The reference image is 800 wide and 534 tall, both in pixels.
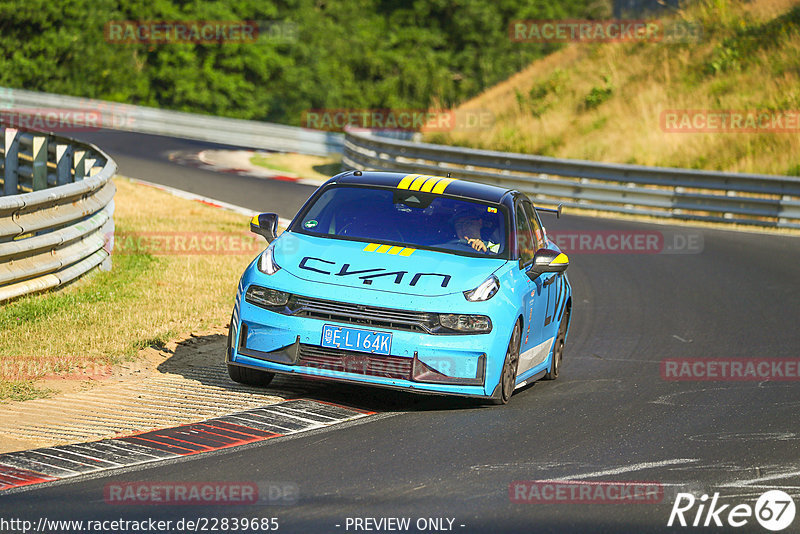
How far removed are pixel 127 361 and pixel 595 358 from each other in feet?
14.2

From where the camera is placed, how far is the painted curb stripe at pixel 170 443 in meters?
6.43

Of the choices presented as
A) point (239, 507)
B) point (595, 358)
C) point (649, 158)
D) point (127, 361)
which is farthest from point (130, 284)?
point (649, 158)

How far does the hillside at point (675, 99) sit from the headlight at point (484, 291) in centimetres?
2042

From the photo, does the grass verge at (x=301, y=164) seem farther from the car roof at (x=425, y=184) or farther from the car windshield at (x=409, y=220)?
the car windshield at (x=409, y=220)

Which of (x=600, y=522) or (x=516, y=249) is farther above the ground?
(x=516, y=249)

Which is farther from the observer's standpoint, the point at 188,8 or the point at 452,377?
the point at 188,8

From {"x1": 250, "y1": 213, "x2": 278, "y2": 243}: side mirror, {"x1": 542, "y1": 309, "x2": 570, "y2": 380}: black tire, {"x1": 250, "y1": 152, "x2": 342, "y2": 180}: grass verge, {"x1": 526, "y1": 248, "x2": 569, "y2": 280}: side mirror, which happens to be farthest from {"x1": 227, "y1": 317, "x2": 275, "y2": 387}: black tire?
{"x1": 250, "y1": 152, "x2": 342, "y2": 180}: grass verge

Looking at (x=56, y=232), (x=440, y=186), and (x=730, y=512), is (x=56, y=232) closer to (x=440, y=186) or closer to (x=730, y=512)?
(x=440, y=186)

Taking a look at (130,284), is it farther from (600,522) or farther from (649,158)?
(649,158)

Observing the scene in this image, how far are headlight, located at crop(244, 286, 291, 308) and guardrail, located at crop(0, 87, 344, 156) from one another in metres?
28.1

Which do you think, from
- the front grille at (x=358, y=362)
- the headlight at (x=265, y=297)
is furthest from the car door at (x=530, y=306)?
the headlight at (x=265, y=297)

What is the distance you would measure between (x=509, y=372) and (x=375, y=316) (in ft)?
3.88

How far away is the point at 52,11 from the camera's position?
5488cm

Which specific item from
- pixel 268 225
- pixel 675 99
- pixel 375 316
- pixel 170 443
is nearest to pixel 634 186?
pixel 675 99
